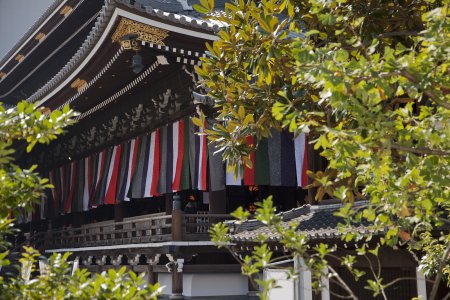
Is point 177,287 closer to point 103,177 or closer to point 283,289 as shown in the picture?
point 283,289

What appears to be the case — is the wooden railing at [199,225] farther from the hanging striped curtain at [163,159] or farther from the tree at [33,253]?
the tree at [33,253]

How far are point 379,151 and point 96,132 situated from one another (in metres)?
15.0

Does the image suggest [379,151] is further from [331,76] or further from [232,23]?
[232,23]

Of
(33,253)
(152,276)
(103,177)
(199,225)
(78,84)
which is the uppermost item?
(78,84)

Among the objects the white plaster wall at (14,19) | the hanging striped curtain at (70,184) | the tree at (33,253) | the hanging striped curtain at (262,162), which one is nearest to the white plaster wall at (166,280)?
the hanging striped curtain at (262,162)

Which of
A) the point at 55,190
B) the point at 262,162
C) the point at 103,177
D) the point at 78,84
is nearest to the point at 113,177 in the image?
the point at 103,177

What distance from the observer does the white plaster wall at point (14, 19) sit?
3569 centimetres

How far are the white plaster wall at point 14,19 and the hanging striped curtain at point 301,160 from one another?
83.9 feet

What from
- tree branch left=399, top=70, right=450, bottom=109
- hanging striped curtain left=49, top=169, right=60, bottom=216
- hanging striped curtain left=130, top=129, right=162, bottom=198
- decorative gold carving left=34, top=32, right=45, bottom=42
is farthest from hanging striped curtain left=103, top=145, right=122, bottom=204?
tree branch left=399, top=70, right=450, bottom=109

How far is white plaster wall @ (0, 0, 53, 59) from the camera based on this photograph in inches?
1405

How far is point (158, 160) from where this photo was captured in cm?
1480

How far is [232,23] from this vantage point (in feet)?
25.2

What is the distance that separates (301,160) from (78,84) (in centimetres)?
593

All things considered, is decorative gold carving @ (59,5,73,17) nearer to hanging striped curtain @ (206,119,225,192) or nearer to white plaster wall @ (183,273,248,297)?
hanging striped curtain @ (206,119,225,192)
